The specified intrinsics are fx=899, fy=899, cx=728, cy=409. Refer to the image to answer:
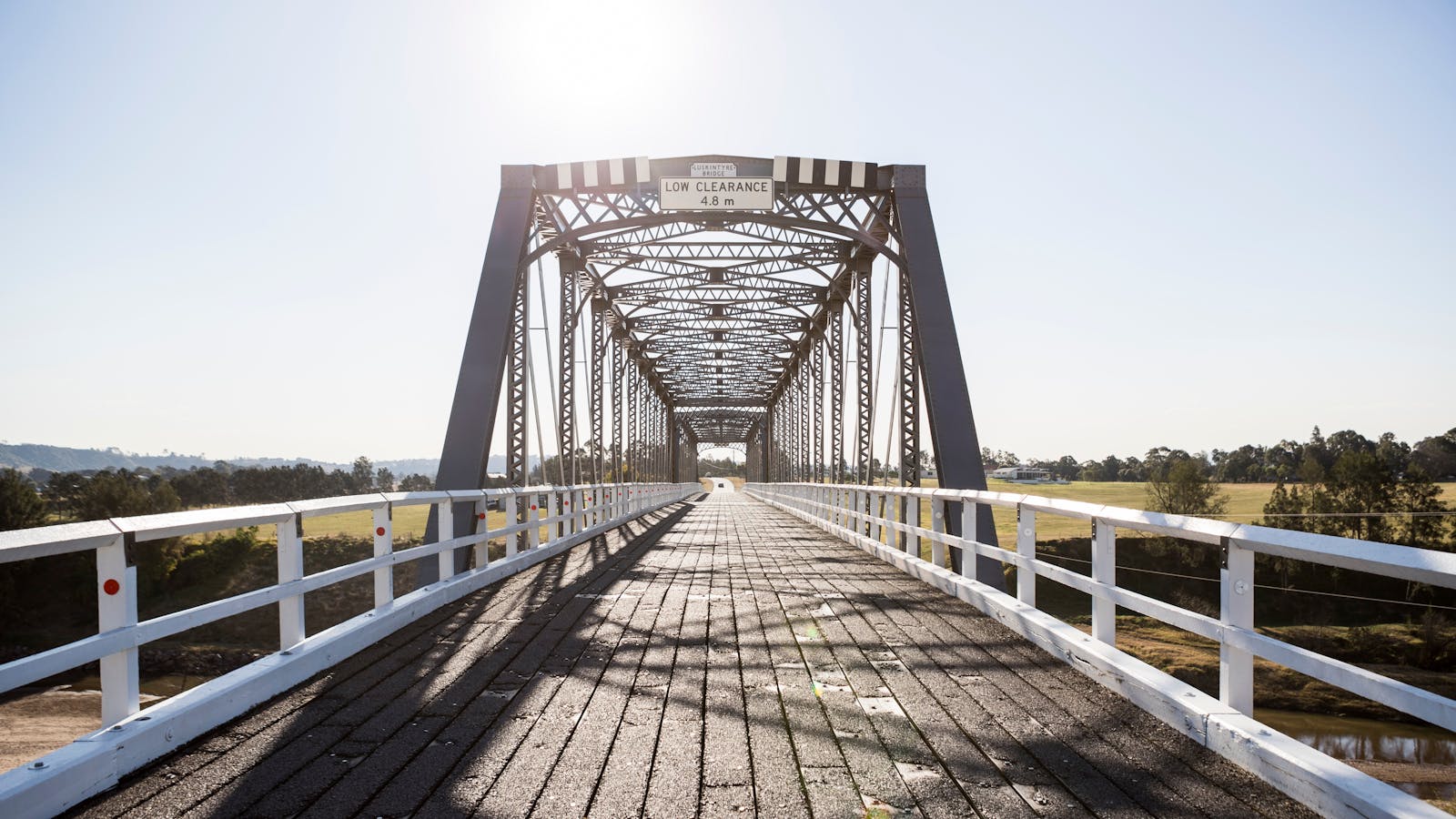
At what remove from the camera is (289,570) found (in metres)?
5.01

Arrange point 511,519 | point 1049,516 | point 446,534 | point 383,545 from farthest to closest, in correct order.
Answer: point 1049,516, point 511,519, point 446,534, point 383,545

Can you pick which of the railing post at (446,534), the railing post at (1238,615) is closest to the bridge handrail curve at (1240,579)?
the railing post at (1238,615)

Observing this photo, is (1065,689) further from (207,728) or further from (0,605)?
(0,605)

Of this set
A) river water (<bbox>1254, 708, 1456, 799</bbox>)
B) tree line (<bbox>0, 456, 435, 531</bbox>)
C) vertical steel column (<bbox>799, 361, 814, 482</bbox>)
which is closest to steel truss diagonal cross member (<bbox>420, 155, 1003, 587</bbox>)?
vertical steel column (<bbox>799, 361, 814, 482</bbox>)

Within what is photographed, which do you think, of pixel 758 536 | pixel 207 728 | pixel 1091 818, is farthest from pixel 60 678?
pixel 1091 818

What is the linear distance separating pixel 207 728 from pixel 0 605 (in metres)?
64.3

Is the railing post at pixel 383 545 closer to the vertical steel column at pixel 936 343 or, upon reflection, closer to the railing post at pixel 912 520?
the railing post at pixel 912 520

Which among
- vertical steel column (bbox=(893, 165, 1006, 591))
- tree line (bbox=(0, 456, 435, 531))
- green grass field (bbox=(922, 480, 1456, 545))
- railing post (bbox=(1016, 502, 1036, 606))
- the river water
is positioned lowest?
the river water

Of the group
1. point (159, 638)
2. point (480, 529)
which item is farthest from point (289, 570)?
point (480, 529)

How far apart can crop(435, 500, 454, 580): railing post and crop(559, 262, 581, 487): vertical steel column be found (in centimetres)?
1200

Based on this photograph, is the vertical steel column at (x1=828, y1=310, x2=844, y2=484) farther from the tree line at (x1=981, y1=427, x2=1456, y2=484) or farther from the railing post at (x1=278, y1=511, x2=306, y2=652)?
the tree line at (x1=981, y1=427, x2=1456, y2=484)

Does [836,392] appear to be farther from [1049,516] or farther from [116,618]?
[1049,516]

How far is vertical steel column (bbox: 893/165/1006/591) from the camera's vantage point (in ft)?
44.4

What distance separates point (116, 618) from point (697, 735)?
7.93ft
